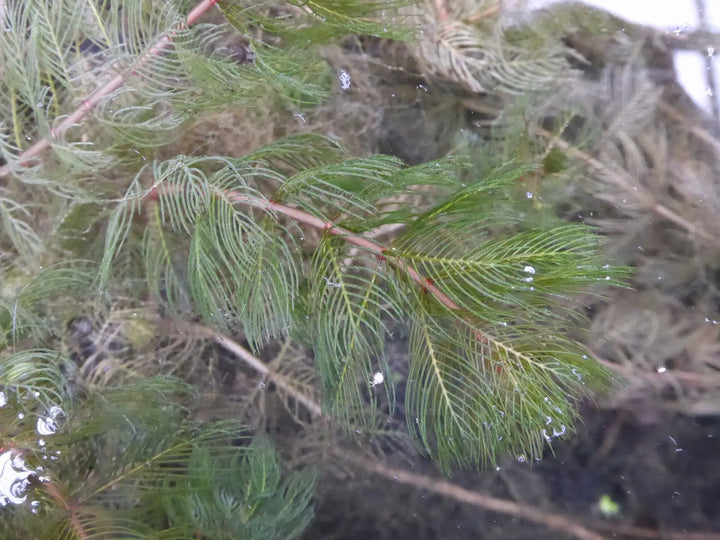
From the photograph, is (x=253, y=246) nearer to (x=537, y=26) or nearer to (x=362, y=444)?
(x=362, y=444)

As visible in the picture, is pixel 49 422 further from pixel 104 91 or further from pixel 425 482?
pixel 425 482

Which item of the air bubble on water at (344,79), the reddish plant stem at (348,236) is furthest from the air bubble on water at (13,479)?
the air bubble on water at (344,79)

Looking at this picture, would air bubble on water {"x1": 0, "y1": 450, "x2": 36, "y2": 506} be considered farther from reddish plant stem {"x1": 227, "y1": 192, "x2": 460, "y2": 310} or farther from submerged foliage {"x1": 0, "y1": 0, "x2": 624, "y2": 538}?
reddish plant stem {"x1": 227, "y1": 192, "x2": 460, "y2": 310}

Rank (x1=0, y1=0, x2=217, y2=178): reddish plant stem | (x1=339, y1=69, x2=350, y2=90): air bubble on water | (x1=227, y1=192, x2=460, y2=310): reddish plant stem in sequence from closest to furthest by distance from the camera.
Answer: (x1=227, y1=192, x2=460, y2=310): reddish plant stem, (x1=0, y1=0, x2=217, y2=178): reddish plant stem, (x1=339, y1=69, x2=350, y2=90): air bubble on water

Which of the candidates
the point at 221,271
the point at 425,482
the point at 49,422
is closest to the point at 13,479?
the point at 49,422

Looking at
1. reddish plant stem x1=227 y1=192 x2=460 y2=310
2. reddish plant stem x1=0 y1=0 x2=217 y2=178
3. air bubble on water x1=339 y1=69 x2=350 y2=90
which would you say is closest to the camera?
reddish plant stem x1=227 y1=192 x2=460 y2=310

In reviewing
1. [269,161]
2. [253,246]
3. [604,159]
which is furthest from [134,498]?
[604,159]

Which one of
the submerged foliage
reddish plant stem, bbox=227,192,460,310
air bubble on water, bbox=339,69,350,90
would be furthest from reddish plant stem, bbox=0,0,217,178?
air bubble on water, bbox=339,69,350,90
